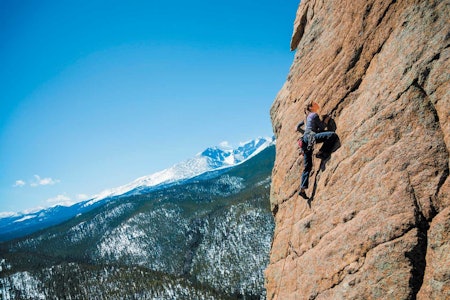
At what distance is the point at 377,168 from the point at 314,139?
3.48m

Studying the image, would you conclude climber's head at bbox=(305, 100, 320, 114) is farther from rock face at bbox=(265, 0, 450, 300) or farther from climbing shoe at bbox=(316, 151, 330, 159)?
climbing shoe at bbox=(316, 151, 330, 159)

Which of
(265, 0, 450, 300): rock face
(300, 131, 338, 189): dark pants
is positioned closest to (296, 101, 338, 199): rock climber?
(300, 131, 338, 189): dark pants

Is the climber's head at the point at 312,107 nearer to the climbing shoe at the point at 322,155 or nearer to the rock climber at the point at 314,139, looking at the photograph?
the rock climber at the point at 314,139

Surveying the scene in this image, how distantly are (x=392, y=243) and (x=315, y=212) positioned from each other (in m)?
4.68

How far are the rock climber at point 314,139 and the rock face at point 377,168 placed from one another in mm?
485

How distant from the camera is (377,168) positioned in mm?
12461

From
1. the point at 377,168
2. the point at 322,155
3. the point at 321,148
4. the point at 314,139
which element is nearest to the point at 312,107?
the point at 314,139

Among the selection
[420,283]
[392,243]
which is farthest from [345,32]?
[420,283]

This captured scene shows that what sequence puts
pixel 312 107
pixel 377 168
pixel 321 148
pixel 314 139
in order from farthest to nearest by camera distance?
pixel 312 107, pixel 321 148, pixel 314 139, pixel 377 168

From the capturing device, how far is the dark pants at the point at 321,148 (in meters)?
15.1

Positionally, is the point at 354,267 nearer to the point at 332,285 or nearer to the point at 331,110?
the point at 332,285

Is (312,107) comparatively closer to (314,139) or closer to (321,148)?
(314,139)

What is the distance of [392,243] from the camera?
433 inches

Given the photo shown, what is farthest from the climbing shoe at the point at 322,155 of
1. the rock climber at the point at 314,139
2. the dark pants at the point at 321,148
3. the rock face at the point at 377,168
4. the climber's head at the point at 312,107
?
the climber's head at the point at 312,107
